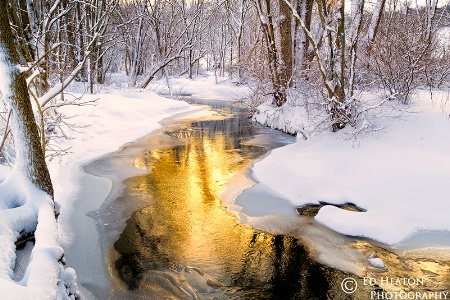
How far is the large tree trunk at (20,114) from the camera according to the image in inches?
150

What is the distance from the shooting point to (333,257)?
4.69 meters

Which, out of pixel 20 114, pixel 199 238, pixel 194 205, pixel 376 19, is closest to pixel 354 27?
pixel 376 19

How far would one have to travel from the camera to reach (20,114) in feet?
13.1

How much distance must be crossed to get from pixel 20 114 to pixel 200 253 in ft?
9.25

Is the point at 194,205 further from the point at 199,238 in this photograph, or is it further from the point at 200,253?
the point at 200,253

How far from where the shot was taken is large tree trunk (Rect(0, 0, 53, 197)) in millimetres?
3822

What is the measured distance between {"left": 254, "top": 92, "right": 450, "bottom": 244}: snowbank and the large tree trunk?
A: 427 centimetres

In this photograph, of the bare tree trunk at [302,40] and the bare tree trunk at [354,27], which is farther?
the bare tree trunk at [302,40]

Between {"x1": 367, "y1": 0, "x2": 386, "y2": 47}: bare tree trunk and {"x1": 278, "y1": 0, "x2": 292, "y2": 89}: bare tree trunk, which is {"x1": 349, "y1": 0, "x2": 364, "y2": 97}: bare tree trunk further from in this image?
{"x1": 278, "y1": 0, "x2": 292, "y2": 89}: bare tree trunk

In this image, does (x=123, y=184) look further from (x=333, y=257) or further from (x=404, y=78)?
(x=404, y=78)

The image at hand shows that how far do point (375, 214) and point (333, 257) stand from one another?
4.88ft

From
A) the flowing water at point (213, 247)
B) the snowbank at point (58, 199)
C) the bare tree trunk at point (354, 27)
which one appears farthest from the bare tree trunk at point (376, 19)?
the snowbank at point (58, 199)

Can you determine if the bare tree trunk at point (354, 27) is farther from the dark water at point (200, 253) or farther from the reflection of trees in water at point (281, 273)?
the reflection of trees in water at point (281, 273)

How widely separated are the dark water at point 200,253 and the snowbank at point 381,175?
1263 mm
